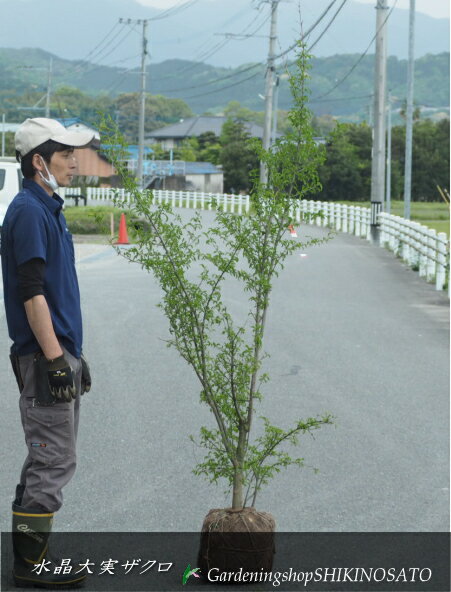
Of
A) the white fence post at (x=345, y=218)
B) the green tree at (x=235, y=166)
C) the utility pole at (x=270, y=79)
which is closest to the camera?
the white fence post at (x=345, y=218)

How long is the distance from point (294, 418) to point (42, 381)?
13.6ft

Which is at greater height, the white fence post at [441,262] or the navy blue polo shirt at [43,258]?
the navy blue polo shirt at [43,258]

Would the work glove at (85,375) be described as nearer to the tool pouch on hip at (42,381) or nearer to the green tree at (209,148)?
the tool pouch on hip at (42,381)

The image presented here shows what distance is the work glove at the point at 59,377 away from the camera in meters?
4.59

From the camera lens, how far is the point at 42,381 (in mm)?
4617

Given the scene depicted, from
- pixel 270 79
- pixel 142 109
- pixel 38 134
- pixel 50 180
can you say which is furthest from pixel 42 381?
pixel 142 109

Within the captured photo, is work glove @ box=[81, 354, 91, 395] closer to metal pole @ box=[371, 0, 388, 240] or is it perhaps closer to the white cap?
the white cap

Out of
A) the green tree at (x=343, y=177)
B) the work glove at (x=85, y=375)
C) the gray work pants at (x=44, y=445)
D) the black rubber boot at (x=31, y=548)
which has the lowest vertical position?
the black rubber boot at (x=31, y=548)

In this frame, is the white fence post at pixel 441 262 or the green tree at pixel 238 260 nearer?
the green tree at pixel 238 260

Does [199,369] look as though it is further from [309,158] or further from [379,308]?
[379,308]

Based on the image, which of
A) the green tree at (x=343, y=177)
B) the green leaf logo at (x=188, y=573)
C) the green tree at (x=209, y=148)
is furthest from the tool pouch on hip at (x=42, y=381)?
the green tree at (x=209, y=148)

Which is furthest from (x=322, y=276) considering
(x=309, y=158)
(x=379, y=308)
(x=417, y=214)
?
(x=417, y=214)

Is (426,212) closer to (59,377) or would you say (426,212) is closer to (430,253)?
(430,253)

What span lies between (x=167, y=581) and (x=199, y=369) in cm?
97
